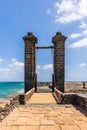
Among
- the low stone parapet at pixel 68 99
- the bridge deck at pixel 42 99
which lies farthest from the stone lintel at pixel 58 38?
the low stone parapet at pixel 68 99

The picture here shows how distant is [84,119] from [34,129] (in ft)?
5.52

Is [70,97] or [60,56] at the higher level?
[60,56]

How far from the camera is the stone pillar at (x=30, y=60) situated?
1402cm

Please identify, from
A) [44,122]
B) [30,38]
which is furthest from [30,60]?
[44,122]

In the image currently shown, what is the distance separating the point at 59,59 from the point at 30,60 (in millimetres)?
2087

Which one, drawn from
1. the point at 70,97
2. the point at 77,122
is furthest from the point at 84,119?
the point at 70,97

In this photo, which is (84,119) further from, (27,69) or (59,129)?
(27,69)

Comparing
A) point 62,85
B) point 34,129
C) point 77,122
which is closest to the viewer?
point 34,129

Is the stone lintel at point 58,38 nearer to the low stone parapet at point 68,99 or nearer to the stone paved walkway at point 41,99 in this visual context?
the stone paved walkway at point 41,99

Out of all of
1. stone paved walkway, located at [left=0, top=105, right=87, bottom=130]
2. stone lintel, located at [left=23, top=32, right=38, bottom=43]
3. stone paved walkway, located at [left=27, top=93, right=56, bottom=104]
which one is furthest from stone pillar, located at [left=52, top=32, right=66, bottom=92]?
stone paved walkway, located at [left=0, top=105, right=87, bottom=130]

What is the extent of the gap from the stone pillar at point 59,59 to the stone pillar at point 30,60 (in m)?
1.56

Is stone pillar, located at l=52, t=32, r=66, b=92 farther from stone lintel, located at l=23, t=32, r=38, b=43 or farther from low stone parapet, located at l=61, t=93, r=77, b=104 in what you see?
low stone parapet, located at l=61, t=93, r=77, b=104

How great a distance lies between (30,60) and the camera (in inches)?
559

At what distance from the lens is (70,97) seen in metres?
9.01
